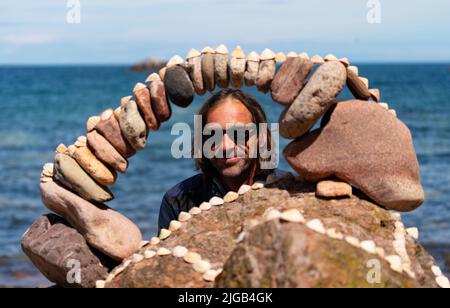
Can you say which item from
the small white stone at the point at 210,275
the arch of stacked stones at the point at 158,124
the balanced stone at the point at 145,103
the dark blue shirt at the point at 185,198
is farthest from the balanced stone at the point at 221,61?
the small white stone at the point at 210,275

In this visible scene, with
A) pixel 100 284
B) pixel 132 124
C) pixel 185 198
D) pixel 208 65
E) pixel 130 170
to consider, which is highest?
pixel 208 65

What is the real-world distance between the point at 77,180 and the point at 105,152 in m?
0.23

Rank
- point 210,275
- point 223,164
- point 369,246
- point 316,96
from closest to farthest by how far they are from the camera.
Result: point 369,246, point 210,275, point 316,96, point 223,164

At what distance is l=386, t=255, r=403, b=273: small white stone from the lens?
303cm

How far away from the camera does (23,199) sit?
11.0m

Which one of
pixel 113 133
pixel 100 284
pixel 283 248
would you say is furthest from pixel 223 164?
pixel 283 248

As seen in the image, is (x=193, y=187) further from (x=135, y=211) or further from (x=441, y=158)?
(x=441, y=158)

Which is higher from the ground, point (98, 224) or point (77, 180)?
point (77, 180)

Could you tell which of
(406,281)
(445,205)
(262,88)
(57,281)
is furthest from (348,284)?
(445,205)

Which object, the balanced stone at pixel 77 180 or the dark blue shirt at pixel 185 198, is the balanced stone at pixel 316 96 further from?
the balanced stone at pixel 77 180

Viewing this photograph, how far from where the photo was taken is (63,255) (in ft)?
12.7

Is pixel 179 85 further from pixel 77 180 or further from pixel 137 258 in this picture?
pixel 137 258

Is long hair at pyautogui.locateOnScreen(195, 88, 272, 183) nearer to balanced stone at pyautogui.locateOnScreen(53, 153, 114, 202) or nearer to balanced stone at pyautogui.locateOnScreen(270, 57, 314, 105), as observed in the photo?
balanced stone at pyautogui.locateOnScreen(270, 57, 314, 105)
